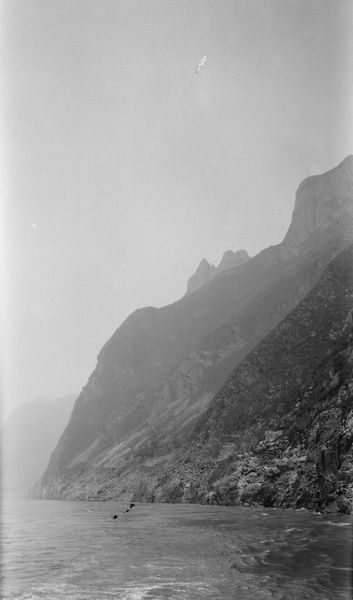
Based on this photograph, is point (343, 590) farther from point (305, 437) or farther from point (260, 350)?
point (260, 350)

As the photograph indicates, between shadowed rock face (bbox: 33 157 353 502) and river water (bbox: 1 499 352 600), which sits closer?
river water (bbox: 1 499 352 600)

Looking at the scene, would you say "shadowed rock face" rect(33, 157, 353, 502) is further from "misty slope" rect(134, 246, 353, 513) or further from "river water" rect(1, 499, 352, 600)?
"river water" rect(1, 499, 352, 600)

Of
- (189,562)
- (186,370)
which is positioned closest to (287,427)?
(189,562)

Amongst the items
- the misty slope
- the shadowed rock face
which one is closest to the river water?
the misty slope

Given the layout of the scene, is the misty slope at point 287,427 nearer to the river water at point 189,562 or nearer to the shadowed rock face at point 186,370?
the shadowed rock face at point 186,370

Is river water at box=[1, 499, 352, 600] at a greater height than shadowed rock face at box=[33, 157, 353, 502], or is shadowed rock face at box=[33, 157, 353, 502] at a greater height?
shadowed rock face at box=[33, 157, 353, 502]

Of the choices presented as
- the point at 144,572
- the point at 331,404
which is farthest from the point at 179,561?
the point at 331,404

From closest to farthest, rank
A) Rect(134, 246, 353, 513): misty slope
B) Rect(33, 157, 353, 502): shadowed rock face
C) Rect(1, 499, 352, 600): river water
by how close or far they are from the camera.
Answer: Rect(1, 499, 352, 600): river water < Rect(134, 246, 353, 513): misty slope < Rect(33, 157, 353, 502): shadowed rock face
